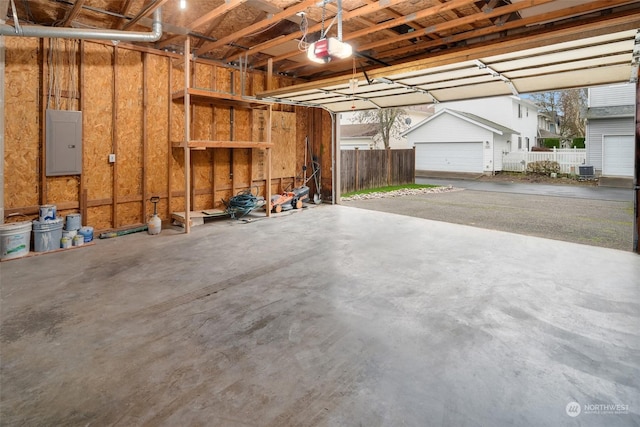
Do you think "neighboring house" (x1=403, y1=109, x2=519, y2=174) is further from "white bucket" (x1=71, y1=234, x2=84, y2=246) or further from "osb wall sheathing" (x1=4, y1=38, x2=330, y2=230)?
"white bucket" (x1=71, y1=234, x2=84, y2=246)

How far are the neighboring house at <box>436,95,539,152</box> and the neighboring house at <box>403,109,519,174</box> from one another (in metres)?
1.05

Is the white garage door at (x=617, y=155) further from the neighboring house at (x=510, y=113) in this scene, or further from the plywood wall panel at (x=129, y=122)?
the plywood wall panel at (x=129, y=122)

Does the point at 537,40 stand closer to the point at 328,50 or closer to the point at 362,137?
the point at 328,50

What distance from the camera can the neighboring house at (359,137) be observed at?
23.5 metres

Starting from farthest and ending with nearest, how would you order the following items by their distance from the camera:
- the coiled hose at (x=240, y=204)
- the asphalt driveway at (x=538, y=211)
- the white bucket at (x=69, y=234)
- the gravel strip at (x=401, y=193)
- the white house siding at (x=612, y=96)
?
the white house siding at (x=612, y=96) → the gravel strip at (x=401, y=193) → the coiled hose at (x=240, y=204) → the asphalt driveway at (x=538, y=211) → the white bucket at (x=69, y=234)

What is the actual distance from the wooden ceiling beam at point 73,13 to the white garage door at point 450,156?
18534mm

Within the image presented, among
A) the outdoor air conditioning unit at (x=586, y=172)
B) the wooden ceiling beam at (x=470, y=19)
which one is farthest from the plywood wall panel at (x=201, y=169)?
the outdoor air conditioning unit at (x=586, y=172)

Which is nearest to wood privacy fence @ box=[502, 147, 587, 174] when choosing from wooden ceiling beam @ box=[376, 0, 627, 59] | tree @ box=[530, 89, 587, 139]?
tree @ box=[530, 89, 587, 139]

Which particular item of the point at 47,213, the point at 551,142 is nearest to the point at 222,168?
the point at 47,213

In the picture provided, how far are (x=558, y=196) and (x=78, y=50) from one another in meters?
13.2

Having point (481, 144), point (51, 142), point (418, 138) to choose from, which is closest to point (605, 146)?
point (481, 144)

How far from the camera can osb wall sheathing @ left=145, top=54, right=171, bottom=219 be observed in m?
6.79

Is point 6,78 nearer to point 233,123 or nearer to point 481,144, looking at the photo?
point 233,123

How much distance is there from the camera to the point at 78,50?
230 inches
